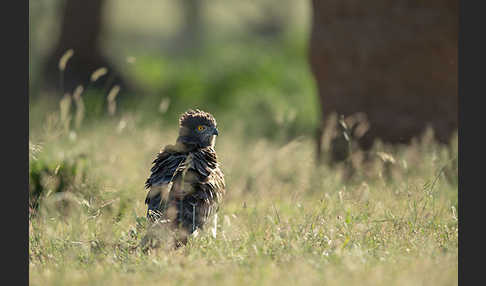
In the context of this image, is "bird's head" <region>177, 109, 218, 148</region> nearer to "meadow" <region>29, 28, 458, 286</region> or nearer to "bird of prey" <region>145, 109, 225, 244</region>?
"bird of prey" <region>145, 109, 225, 244</region>

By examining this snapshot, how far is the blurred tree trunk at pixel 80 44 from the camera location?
16.7 m

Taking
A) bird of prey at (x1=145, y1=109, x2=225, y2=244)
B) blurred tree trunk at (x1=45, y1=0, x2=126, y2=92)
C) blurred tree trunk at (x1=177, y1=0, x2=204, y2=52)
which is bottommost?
bird of prey at (x1=145, y1=109, x2=225, y2=244)

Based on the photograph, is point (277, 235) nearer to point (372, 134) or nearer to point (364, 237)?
point (364, 237)

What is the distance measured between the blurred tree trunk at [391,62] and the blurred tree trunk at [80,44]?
27.6ft

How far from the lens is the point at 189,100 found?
1698 centimetres

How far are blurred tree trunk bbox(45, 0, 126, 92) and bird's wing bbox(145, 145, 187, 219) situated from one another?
10778 mm

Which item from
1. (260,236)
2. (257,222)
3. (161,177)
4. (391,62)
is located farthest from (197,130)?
(391,62)

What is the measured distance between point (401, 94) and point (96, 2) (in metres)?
10.7

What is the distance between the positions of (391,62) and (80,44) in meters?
10.3

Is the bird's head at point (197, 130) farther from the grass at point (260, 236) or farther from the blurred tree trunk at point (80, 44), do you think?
the blurred tree trunk at point (80, 44)

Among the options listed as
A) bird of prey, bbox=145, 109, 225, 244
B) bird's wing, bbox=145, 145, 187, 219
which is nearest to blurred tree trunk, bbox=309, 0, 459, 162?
bird of prey, bbox=145, 109, 225, 244

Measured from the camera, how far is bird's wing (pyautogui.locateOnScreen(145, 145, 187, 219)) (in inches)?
230

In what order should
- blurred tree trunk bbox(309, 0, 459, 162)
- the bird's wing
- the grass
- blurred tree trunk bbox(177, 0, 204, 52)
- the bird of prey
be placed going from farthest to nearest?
blurred tree trunk bbox(177, 0, 204, 52) < blurred tree trunk bbox(309, 0, 459, 162) < the bird's wing < the bird of prey < the grass

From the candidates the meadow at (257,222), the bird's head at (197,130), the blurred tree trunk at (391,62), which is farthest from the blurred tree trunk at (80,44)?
the bird's head at (197,130)
